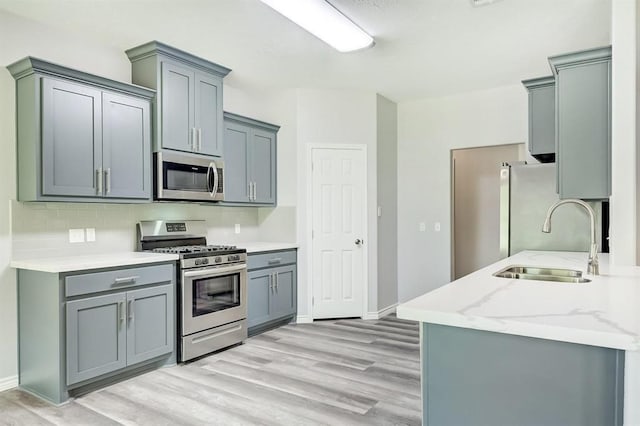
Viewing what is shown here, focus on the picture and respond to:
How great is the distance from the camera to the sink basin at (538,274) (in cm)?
248

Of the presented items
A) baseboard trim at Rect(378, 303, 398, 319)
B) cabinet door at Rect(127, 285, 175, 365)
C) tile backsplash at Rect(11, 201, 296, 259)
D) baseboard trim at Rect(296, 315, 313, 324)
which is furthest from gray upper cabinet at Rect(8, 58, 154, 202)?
baseboard trim at Rect(378, 303, 398, 319)

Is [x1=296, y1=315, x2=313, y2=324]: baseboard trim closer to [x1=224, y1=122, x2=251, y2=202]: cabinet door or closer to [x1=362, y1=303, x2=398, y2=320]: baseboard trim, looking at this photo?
[x1=362, y1=303, x2=398, y2=320]: baseboard trim

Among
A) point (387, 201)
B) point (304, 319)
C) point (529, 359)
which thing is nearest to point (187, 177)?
point (304, 319)

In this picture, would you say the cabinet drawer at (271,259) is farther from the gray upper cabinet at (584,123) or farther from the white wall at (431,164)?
the gray upper cabinet at (584,123)

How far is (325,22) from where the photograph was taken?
10.2 ft

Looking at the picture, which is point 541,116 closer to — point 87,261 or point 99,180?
point 99,180

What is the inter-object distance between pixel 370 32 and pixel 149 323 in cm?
275

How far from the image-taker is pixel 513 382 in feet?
4.48

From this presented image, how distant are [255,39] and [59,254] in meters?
2.22

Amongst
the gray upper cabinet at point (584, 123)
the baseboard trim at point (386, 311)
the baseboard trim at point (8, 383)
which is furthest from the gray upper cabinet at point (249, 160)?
the gray upper cabinet at point (584, 123)

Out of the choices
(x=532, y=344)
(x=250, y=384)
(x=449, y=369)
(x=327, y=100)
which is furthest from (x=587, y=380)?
(x=327, y=100)

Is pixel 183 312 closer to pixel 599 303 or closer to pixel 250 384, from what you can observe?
pixel 250 384

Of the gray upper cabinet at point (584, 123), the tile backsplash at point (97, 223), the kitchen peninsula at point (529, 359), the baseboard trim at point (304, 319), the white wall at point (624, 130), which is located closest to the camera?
the kitchen peninsula at point (529, 359)

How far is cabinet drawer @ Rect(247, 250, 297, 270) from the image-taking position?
14.1ft
